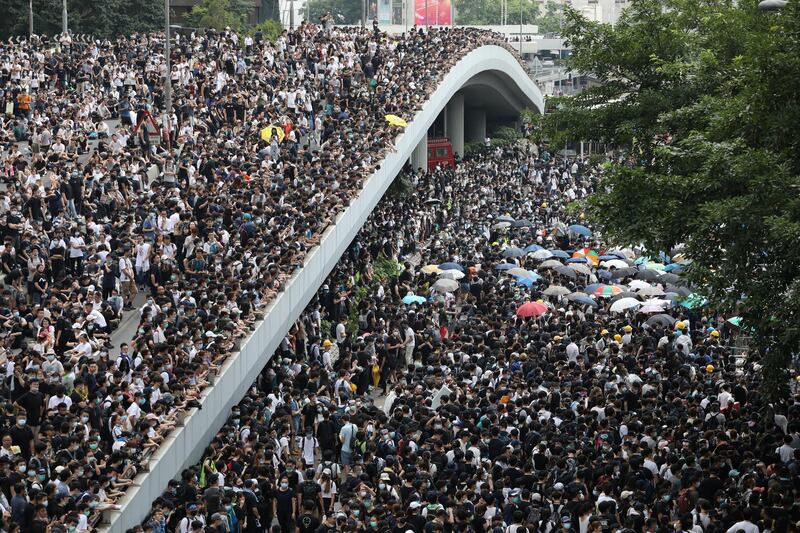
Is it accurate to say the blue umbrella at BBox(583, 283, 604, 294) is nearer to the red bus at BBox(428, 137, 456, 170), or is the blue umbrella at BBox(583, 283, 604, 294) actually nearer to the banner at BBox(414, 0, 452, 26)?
the red bus at BBox(428, 137, 456, 170)

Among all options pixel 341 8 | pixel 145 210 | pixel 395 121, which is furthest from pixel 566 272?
pixel 341 8

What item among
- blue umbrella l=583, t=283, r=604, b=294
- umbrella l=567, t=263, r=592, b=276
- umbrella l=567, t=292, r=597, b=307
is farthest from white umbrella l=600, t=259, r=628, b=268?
umbrella l=567, t=292, r=597, b=307

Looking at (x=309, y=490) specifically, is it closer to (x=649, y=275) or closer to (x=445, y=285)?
(x=445, y=285)

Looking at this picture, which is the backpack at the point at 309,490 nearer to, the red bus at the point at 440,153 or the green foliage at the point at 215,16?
the red bus at the point at 440,153

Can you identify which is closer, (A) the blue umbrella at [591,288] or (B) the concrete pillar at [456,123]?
(A) the blue umbrella at [591,288]

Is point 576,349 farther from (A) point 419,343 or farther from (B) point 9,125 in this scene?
(B) point 9,125

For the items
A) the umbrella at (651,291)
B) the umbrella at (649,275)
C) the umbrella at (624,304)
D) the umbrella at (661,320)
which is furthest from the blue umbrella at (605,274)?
the umbrella at (661,320)

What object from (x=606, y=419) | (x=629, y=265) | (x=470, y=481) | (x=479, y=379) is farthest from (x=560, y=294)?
(x=470, y=481)
